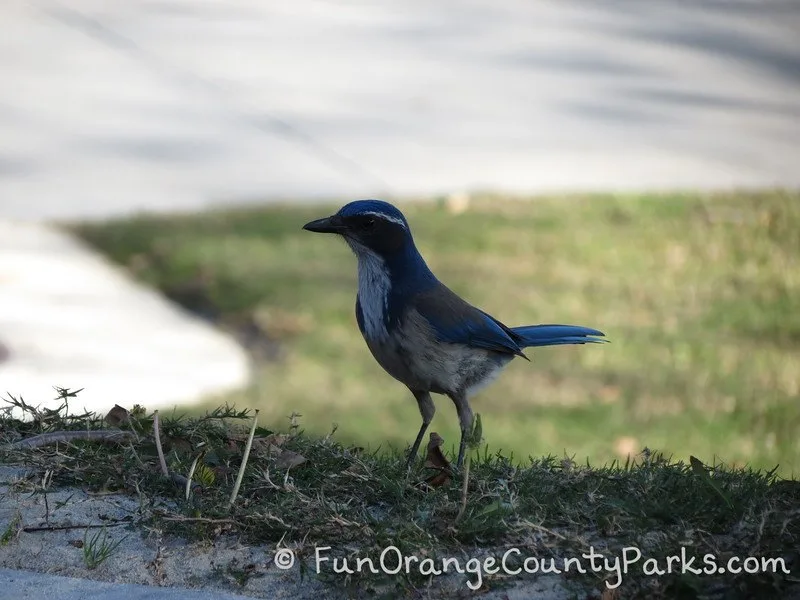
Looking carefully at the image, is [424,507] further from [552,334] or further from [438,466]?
[552,334]

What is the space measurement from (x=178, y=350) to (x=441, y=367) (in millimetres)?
3979

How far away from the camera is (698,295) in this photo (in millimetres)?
9008

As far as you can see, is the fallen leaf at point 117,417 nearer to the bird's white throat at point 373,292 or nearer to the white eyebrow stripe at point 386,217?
the bird's white throat at point 373,292

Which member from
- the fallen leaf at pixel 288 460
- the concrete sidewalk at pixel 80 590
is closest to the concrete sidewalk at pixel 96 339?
the fallen leaf at pixel 288 460

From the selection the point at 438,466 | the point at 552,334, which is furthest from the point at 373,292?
the point at 552,334

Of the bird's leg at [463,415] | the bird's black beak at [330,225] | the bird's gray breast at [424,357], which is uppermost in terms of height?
the bird's black beak at [330,225]

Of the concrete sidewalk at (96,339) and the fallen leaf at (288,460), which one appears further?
the concrete sidewalk at (96,339)

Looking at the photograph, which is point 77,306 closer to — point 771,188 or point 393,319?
point 393,319

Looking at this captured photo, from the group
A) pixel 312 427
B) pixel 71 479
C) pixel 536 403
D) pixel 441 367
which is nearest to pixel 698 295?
pixel 536 403

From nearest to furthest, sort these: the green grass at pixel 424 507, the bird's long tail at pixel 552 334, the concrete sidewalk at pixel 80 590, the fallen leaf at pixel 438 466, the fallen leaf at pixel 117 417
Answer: the concrete sidewalk at pixel 80 590 < the green grass at pixel 424 507 < the fallen leaf at pixel 438 466 < the fallen leaf at pixel 117 417 < the bird's long tail at pixel 552 334

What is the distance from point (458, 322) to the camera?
457 cm

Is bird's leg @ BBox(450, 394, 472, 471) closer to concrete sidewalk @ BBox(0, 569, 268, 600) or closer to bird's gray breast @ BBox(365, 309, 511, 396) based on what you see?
bird's gray breast @ BBox(365, 309, 511, 396)

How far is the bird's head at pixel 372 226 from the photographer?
4613 mm

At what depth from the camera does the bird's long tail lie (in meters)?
5.00
